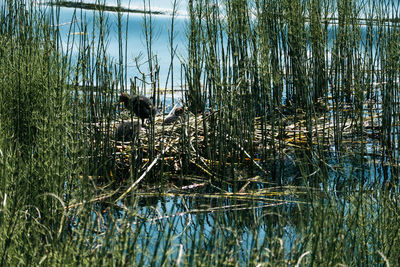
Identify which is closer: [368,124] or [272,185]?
[272,185]

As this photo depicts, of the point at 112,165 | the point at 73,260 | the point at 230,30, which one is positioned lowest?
the point at 73,260

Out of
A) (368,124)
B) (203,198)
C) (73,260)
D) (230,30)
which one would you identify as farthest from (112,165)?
(368,124)

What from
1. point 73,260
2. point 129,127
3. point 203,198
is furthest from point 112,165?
point 73,260

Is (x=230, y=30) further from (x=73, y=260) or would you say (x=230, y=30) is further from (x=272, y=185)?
(x=73, y=260)

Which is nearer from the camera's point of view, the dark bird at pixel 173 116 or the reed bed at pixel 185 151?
the reed bed at pixel 185 151

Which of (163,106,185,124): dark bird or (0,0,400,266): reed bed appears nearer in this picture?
(0,0,400,266): reed bed

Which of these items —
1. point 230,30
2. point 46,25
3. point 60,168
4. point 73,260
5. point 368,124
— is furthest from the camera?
point 368,124

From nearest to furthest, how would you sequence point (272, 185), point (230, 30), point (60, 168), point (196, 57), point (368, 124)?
point (60, 168)
point (272, 185)
point (196, 57)
point (230, 30)
point (368, 124)

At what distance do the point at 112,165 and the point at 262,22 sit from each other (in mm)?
1207

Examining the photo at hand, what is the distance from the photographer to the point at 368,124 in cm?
414

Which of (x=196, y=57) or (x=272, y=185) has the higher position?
(x=196, y=57)

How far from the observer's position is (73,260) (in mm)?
1707

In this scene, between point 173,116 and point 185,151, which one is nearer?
point 185,151

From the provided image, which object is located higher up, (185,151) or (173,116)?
(173,116)
